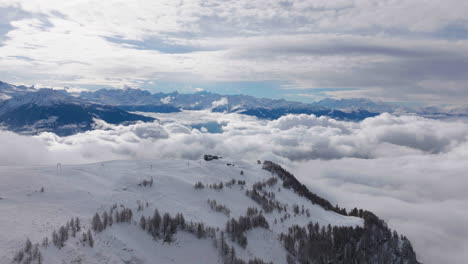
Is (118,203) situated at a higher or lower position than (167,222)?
higher

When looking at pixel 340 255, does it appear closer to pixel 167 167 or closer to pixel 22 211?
pixel 167 167

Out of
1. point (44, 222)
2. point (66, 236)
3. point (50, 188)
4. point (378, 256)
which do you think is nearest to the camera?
point (66, 236)

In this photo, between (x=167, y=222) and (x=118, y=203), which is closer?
(x=167, y=222)

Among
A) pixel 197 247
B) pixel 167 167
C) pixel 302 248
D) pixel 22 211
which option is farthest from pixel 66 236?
pixel 167 167

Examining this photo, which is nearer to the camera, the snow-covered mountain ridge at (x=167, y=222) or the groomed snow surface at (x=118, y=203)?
the groomed snow surface at (x=118, y=203)
